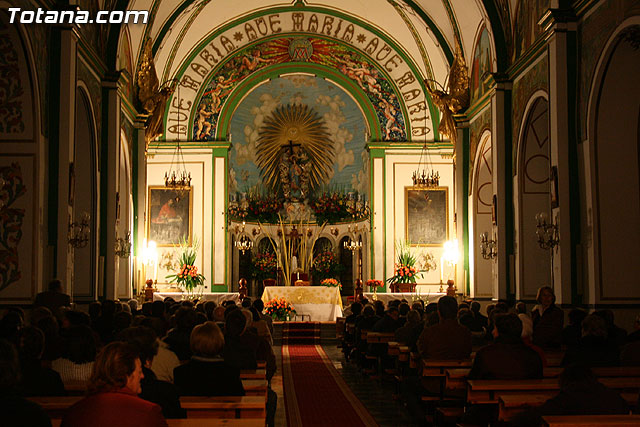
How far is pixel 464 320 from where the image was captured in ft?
33.2

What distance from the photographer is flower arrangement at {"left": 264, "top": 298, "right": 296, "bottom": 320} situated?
19.0 metres

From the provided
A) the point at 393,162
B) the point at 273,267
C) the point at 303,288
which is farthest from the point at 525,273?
the point at 273,267

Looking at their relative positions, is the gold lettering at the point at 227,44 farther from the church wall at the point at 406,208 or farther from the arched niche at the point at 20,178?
the arched niche at the point at 20,178

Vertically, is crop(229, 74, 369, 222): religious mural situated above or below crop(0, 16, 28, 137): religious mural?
above

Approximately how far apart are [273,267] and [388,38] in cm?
816

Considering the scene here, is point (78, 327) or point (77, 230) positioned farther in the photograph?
point (77, 230)

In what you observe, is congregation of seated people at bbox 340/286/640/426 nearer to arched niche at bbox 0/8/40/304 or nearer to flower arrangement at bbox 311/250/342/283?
arched niche at bbox 0/8/40/304

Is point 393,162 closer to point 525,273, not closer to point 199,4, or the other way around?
point 199,4

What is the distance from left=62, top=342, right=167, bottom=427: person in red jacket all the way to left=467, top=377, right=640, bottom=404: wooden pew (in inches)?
110

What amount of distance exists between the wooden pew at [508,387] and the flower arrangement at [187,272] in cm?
1663

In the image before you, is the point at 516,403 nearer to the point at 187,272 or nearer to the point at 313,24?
the point at 187,272

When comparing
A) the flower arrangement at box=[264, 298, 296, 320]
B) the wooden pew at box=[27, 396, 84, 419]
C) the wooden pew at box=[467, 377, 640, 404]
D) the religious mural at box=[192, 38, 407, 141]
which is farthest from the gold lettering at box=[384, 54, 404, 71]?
the wooden pew at box=[27, 396, 84, 419]

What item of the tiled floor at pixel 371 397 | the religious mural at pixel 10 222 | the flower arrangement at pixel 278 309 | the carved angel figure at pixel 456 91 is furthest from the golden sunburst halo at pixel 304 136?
the religious mural at pixel 10 222

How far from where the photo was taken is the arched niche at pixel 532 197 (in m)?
14.7
